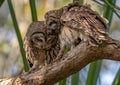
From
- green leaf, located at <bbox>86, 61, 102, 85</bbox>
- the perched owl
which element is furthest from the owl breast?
green leaf, located at <bbox>86, 61, 102, 85</bbox>

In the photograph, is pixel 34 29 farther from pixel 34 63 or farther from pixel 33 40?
pixel 34 63

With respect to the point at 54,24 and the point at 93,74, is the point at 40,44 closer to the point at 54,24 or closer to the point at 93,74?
the point at 54,24

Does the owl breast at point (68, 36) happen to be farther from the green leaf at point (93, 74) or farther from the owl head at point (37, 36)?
the green leaf at point (93, 74)

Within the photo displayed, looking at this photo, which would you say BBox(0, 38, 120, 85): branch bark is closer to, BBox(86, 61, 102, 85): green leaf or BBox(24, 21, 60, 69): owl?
BBox(24, 21, 60, 69): owl

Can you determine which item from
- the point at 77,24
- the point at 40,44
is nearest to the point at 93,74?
the point at 40,44

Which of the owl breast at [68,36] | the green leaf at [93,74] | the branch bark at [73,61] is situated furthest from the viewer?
the green leaf at [93,74]

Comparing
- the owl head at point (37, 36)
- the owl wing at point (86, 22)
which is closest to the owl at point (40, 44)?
the owl head at point (37, 36)
